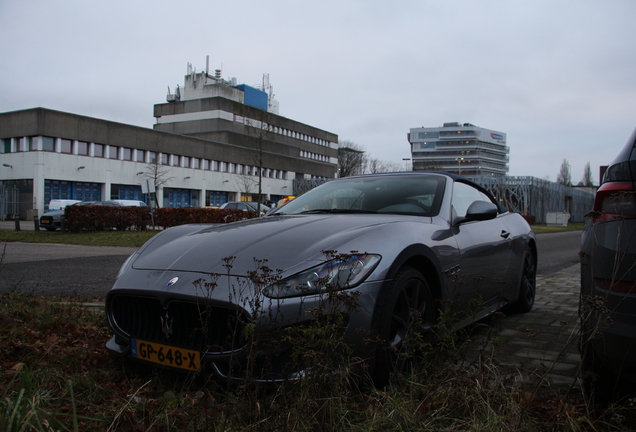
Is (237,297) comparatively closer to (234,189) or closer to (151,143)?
(151,143)

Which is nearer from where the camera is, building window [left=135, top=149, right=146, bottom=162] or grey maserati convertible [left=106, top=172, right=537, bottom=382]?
grey maserati convertible [left=106, top=172, right=537, bottom=382]

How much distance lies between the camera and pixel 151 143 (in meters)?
46.7

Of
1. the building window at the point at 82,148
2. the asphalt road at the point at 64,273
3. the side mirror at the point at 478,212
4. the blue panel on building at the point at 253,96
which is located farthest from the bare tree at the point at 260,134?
the side mirror at the point at 478,212

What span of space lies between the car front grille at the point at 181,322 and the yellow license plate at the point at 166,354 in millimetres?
28

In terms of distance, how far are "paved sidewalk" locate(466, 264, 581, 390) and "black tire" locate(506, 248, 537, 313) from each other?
0.09m

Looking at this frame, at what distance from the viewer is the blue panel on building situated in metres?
75.1

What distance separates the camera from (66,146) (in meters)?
39.2

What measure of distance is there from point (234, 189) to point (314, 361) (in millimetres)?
55835

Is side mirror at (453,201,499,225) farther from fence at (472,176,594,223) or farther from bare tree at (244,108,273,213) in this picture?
fence at (472,176,594,223)

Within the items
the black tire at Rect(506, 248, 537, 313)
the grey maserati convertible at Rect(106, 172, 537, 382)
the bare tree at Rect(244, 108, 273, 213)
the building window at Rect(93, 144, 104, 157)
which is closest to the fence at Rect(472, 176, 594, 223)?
the bare tree at Rect(244, 108, 273, 213)

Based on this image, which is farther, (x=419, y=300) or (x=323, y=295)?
(x=419, y=300)

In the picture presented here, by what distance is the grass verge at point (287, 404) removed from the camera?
2.17 metres

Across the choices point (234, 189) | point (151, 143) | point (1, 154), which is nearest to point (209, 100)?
point (234, 189)

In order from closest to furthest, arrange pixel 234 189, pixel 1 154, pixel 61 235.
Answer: pixel 61 235 < pixel 1 154 < pixel 234 189
